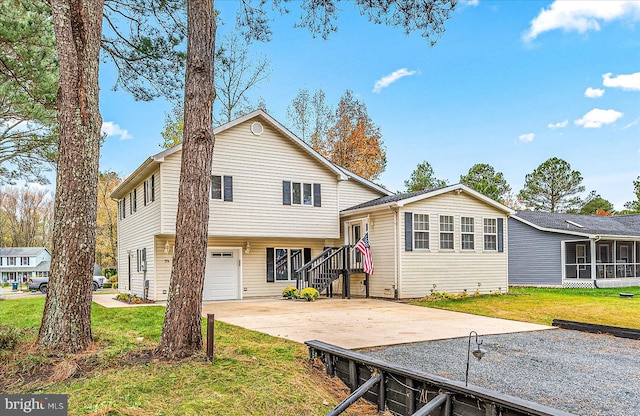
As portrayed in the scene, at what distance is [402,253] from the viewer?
14555 millimetres

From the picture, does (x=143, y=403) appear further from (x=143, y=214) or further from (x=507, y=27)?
(x=507, y=27)

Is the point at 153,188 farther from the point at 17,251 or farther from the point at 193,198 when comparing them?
the point at 17,251

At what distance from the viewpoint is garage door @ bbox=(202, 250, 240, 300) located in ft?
52.2

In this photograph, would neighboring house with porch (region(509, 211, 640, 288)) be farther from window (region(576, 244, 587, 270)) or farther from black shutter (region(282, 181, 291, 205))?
black shutter (region(282, 181, 291, 205))

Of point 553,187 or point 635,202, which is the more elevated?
point 553,187

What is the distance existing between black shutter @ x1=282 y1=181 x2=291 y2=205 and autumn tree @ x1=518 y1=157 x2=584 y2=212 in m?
26.0

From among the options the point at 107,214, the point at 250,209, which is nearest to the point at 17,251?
the point at 107,214

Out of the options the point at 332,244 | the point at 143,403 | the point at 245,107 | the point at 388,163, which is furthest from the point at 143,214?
the point at 388,163

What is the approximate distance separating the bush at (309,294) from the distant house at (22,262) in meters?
39.6

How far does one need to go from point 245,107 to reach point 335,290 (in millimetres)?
12644

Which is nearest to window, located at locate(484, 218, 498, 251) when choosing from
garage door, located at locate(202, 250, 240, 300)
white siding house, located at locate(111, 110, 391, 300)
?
white siding house, located at locate(111, 110, 391, 300)

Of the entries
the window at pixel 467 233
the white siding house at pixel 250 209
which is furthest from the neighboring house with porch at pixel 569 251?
the white siding house at pixel 250 209

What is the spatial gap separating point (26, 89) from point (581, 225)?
74.6 ft

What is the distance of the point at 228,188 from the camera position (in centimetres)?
1505
